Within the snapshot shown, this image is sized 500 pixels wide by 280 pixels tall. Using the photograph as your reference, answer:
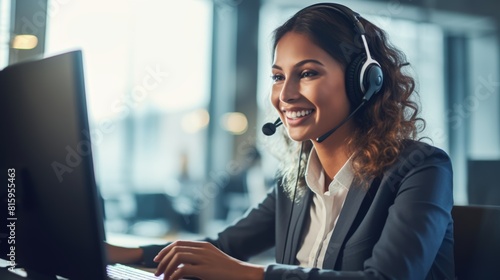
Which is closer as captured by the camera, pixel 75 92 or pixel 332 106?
pixel 75 92

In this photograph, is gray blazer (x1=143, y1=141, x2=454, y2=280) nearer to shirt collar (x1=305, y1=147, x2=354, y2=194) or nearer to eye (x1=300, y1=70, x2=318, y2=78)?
shirt collar (x1=305, y1=147, x2=354, y2=194)

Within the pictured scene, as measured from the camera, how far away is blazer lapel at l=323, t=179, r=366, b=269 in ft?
3.65

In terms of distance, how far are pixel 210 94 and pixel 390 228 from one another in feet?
15.7

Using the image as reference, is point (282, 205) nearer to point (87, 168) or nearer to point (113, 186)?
point (87, 168)

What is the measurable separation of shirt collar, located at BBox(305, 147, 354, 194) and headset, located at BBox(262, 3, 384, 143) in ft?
0.34

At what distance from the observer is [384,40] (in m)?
1.31

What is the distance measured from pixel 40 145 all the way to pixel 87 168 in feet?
0.51

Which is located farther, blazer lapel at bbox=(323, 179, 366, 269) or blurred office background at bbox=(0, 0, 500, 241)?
blurred office background at bbox=(0, 0, 500, 241)

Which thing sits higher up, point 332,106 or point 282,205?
point 332,106

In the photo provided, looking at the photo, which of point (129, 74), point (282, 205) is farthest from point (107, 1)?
point (282, 205)

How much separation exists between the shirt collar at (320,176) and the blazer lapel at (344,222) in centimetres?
7

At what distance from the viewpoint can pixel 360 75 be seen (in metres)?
1.17

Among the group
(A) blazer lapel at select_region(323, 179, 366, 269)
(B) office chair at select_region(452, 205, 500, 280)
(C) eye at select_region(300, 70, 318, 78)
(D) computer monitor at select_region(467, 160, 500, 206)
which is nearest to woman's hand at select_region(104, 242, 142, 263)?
(A) blazer lapel at select_region(323, 179, 366, 269)

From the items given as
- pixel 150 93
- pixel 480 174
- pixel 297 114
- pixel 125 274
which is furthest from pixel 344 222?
pixel 150 93
